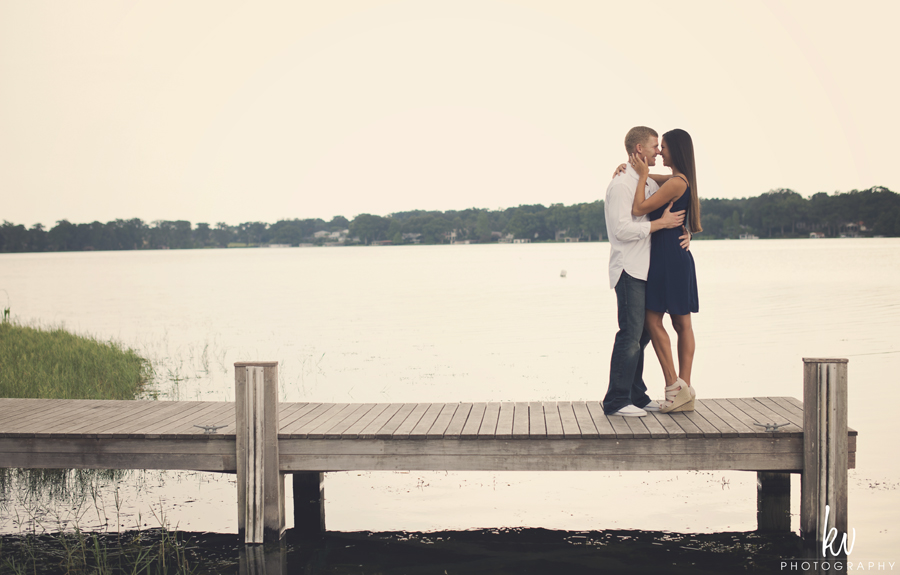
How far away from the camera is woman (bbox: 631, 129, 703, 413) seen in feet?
17.9

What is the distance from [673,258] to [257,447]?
10.6 feet

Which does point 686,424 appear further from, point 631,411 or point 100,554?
point 100,554

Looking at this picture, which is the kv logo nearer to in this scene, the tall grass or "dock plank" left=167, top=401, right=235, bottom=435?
"dock plank" left=167, top=401, right=235, bottom=435

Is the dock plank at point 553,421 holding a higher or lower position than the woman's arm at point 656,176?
lower

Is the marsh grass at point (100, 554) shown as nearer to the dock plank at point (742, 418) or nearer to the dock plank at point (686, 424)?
the dock plank at point (686, 424)

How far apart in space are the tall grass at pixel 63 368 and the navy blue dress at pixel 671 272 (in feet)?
24.7

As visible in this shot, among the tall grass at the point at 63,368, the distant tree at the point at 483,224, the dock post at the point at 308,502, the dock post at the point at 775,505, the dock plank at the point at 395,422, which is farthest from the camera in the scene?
the distant tree at the point at 483,224

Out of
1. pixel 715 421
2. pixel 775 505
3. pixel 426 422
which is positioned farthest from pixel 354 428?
pixel 775 505

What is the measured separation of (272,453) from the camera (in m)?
5.45

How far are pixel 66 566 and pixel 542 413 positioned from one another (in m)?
3.56

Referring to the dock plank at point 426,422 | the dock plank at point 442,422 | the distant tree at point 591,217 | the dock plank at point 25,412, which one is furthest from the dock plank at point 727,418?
the distant tree at point 591,217

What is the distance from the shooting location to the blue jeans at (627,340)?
18.4 ft

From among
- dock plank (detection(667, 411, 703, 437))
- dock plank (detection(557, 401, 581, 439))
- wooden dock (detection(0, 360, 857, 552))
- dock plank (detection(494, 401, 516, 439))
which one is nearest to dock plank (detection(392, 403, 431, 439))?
wooden dock (detection(0, 360, 857, 552))

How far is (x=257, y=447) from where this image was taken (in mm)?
5418
